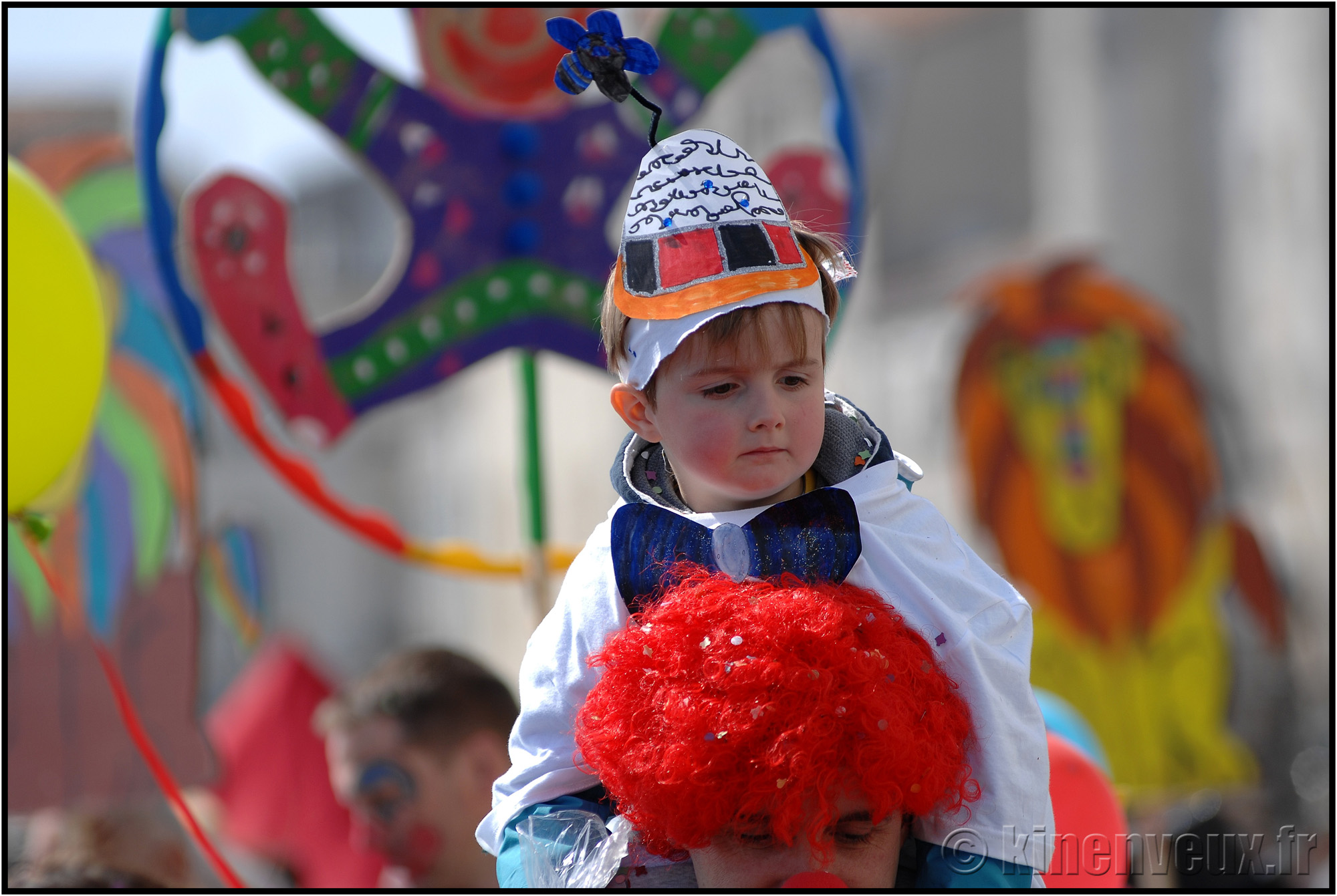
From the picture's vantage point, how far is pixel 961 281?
1443cm

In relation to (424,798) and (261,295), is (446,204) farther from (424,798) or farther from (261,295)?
(424,798)

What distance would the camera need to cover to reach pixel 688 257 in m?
1.57

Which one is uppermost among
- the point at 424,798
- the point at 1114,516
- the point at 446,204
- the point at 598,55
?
the point at 598,55

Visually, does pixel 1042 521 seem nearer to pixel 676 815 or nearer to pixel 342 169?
pixel 676 815

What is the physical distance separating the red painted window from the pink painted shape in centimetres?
152

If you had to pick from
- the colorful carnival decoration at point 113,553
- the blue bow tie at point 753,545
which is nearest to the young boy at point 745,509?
the blue bow tie at point 753,545

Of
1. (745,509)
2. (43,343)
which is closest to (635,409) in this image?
(745,509)

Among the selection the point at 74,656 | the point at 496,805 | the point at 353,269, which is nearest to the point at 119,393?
the point at 74,656

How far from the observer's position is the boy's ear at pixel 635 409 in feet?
5.44

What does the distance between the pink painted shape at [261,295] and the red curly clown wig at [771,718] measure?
62.3 inches

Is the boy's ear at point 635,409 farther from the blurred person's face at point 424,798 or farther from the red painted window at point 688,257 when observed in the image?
the blurred person's face at point 424,798

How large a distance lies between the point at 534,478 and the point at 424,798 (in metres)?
0.68

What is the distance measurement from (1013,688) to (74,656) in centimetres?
299

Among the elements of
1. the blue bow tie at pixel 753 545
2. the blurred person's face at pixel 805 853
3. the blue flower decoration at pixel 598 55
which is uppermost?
the blue flower decoration at pixel 598 55
